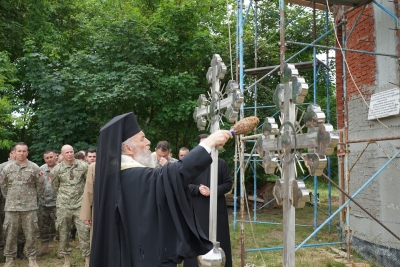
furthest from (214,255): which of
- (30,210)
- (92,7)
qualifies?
(92,7)

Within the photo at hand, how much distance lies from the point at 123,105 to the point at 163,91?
1.14m

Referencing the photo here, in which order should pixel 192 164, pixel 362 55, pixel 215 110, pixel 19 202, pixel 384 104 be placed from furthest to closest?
pixel 362 55 → pixel 19 202 → pixel 384 104 → pixel 215 110 → pixel 192 164

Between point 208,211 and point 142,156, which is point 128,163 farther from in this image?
point 208,211

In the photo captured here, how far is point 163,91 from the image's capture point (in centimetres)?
1202

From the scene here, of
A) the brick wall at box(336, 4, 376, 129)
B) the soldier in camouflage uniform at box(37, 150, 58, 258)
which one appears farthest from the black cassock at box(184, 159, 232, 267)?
the soldier in camouflage uniform at box(37, 150, 58, 258)

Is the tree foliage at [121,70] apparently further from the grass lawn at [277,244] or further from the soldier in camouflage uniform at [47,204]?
the grass lawn at [277,244]

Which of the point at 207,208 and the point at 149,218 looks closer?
the point at 149,218

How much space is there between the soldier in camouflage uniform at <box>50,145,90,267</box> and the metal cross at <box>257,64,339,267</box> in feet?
14.7

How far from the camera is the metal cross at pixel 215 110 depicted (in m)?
3.77

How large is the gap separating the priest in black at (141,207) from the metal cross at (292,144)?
417mm

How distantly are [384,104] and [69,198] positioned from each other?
5.11m

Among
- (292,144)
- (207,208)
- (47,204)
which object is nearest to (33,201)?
(47,204)

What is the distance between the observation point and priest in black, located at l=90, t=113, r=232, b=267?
9.72ft

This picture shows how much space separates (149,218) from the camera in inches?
119
